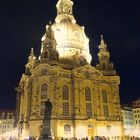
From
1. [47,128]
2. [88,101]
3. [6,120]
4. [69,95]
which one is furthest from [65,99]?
[6,120]

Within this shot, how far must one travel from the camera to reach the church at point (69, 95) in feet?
169

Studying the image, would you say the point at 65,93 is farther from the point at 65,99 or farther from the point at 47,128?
the point at 47,128

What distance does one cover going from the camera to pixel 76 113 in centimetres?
5278

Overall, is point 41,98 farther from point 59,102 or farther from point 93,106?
point 93,106

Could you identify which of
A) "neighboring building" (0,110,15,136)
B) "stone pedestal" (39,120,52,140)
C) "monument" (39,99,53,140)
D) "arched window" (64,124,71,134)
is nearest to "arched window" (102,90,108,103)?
"arched window" (64,124,71,134)

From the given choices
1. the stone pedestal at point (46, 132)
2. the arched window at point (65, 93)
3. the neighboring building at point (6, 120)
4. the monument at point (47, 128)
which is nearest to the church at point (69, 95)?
the arched window at point (65, 93)

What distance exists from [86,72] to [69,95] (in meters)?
6.54

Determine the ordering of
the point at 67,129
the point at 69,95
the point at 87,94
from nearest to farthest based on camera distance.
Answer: the point at 67,129, the point at 69,95, the point at 87,94

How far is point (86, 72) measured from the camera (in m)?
57.3

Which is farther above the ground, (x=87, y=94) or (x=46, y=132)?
(x=87, y=94)

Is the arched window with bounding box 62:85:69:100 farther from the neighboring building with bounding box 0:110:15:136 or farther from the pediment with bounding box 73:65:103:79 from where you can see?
the neighboring building with bounding box 0:110:15:136

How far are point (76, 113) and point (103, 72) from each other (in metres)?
13.4

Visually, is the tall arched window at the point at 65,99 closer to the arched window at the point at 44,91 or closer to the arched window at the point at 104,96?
the arched window at the point at 44,91

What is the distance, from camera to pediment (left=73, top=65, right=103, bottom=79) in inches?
2214
